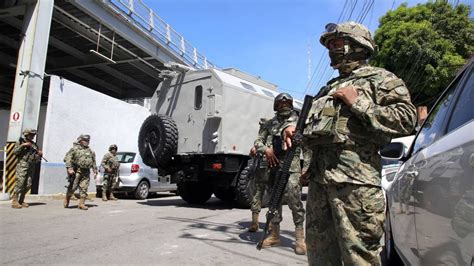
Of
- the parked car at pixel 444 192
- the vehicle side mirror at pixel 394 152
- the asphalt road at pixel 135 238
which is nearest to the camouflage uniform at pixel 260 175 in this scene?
the asphalt road at pixel 135 238

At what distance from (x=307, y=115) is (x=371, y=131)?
521 millimetres

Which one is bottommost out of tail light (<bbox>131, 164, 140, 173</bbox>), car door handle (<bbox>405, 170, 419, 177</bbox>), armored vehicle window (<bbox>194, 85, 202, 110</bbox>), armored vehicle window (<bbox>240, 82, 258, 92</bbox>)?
car door handle (<bbox>405, 170, 419, 177</bbox>)

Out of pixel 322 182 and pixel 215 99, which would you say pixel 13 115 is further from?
pixel 322 182

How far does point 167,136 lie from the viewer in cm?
958

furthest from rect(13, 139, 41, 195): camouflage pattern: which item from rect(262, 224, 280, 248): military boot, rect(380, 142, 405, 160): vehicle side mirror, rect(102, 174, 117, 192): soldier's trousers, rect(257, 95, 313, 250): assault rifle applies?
rect(380, 142, 405, 160): vehicle side mirror

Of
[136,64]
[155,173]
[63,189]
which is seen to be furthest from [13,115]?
[136,64]

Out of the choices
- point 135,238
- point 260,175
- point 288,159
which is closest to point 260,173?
point 260,175

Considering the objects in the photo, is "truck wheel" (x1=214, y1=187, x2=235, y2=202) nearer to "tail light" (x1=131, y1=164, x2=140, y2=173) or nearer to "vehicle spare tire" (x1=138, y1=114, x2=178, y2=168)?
"vehicle spare tire" (x1=138, y1=114, x2=178, y2=168)

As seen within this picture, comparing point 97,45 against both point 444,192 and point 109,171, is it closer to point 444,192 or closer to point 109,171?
point 109,171

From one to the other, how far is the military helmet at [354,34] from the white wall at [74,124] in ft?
38.6

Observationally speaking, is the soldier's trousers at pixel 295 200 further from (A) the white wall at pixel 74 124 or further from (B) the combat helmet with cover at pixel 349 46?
(A) the white wall at pixel 74 124

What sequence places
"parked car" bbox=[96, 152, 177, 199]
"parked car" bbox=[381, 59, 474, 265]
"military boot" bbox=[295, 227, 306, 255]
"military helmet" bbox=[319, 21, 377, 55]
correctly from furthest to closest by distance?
"parked car" bbox=[96, 152, 177, 199] < "military boot" bbox=[295, 227, 306, 255] < "military helmet" bbox=[319, 21, 377, 55] < "parked car" bbox=[381, 59, 474, 265]

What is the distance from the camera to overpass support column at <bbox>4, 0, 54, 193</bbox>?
37.2 feet

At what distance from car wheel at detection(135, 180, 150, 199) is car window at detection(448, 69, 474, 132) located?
11.5 m
